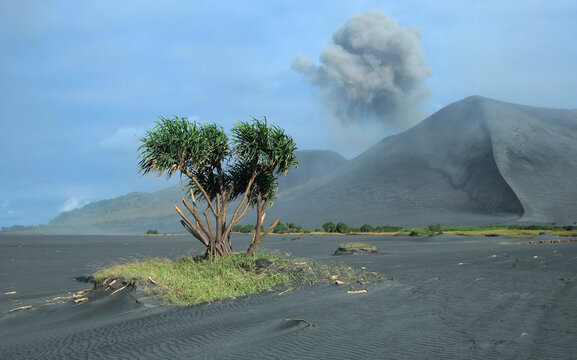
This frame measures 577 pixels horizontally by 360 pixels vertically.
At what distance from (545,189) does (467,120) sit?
62475mm

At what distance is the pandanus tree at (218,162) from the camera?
1728cm

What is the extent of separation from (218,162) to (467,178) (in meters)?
149

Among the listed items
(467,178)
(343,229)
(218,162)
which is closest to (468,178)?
(467,178)

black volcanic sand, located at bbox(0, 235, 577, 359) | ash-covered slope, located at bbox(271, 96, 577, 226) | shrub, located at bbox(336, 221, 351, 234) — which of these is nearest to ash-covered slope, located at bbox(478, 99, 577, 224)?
ash-covered slope, located at bbox(271, 96, 577, 226)

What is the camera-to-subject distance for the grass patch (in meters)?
12.2

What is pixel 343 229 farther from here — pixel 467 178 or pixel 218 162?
pixel 467 178

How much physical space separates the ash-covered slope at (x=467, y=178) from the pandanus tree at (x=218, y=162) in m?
104

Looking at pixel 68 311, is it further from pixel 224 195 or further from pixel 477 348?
pixel 477 348

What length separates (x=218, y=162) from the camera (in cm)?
1881

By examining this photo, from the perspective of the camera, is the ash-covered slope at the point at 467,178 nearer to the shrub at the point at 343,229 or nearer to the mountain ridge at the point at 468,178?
the mountain ridge at the point at 468,178

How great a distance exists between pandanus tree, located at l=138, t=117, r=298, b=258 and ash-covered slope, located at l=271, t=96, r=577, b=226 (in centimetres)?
10381

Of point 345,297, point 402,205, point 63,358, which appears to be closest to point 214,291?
point 345,297

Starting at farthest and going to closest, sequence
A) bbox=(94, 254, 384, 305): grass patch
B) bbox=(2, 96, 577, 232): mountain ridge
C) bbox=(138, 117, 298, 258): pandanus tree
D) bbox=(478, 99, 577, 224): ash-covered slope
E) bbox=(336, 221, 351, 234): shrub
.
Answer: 1. bbox=(2, 96, 577, 232): mountain ridge
2. bbox=(478, 99, 577, 224): ash-covered slope
3. bbox=(336, 221, 351, 234): shrub
4. bbox=(138, 117, 298, 258): pandanus tree
5. bbox=(94, 254, 384, 305): grass patch

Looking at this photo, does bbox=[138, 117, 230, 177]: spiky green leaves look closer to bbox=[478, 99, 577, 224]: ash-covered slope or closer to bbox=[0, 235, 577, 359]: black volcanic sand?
bbox=[0, 235, 577, 359]: black volcanic sand
